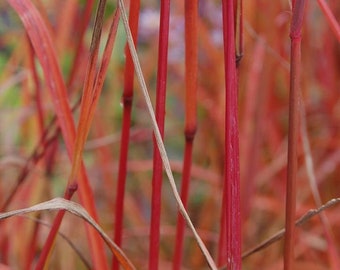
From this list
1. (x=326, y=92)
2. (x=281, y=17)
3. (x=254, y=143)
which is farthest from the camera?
(x=326, y=92)

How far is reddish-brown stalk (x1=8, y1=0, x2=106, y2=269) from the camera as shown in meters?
0.53

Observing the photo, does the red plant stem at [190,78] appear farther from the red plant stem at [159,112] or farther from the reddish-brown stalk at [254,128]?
the reddish-brown stalk at [254,128]

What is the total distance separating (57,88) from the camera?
1.74 feet

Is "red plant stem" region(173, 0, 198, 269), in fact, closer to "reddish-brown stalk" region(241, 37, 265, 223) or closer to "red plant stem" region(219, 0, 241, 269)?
"red plant stem" region(219, 0, 241, 269)

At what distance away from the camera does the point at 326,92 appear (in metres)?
1.23

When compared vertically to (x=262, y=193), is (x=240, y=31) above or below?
above

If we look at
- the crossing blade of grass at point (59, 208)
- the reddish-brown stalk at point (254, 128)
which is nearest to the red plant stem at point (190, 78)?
the crossing blade of grass at point (59, 208)

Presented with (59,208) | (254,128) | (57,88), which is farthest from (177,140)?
(59,208)

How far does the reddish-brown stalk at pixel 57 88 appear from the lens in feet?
1.72

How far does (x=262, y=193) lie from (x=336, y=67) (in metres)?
0.27

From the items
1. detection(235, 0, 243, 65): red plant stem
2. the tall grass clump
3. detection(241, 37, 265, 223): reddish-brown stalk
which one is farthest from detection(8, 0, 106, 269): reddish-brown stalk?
detection(241, 37, 265, 223): reddish-brown stalk

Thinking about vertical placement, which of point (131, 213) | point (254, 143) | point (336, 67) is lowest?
point (131, 213)

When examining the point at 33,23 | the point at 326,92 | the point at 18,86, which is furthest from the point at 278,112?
the point at 33,23

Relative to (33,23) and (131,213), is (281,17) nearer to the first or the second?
(131,213)
